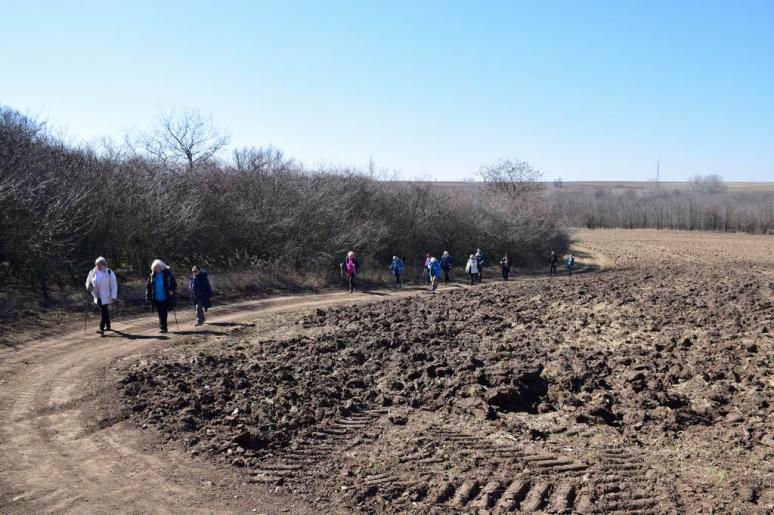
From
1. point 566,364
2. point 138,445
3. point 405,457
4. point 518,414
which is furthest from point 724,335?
point 138,445

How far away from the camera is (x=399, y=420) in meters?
7.58

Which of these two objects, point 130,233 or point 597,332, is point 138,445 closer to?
point 597,332

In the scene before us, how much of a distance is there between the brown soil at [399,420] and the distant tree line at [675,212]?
200ft

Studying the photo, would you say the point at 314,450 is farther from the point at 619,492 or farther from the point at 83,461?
the point at 619,492

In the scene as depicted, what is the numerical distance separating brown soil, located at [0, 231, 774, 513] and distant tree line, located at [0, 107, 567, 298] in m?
5.81

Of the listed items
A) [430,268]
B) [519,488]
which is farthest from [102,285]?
[430,268]

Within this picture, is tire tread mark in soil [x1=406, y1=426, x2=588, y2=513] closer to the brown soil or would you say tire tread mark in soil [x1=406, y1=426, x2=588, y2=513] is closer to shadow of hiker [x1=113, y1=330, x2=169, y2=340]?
the brown soil

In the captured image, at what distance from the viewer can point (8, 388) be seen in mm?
8773

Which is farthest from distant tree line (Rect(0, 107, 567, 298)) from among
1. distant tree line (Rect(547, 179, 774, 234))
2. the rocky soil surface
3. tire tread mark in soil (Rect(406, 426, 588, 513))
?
distant tree line (Rect(547, 179, 774, 234))

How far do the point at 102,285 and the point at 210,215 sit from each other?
41.0ft

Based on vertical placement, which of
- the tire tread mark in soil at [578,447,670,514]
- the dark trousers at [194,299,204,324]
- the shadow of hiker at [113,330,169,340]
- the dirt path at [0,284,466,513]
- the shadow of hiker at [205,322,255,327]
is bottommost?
the tire tread mark in soil at [578,447,670,514]

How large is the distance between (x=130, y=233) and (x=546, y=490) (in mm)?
18373

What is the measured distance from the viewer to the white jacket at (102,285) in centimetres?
1254

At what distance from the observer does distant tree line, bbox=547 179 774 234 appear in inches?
2891
